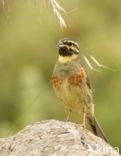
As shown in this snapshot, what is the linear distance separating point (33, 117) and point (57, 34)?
15.7ft

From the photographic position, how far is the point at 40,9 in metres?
10.7

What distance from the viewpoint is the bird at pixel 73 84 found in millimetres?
11516

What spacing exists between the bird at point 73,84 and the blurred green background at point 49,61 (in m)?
2.99

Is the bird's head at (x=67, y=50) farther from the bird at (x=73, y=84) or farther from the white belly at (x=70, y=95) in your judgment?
the white belly at (x=70, y=95)

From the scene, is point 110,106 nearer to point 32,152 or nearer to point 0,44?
point 0,44

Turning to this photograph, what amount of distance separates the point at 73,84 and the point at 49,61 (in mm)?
8956

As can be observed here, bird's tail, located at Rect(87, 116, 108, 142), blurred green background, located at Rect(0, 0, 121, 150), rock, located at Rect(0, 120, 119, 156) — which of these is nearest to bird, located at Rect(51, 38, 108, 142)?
bird's tail, located at Rect(87, 116, 108, 142)

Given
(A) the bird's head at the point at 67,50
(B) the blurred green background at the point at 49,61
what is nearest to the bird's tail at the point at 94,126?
(A) the bird's head at the point at 67,50

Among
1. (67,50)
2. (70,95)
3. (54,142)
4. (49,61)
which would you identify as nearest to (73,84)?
(70,95)

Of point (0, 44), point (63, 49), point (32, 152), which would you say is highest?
point (0, 44)

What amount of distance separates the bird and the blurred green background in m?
Result: 2.99

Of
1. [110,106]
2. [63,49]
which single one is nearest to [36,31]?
[110,106]

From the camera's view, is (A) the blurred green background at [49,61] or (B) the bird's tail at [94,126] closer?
(B) the bird's tail at [94,126]

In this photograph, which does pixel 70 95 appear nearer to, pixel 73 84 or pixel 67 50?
pixel 73 84
